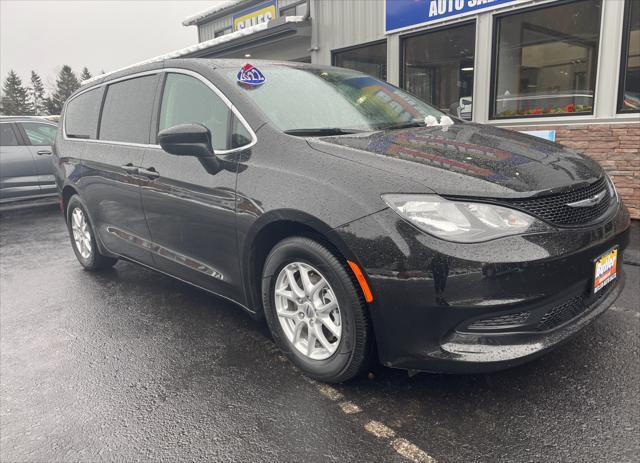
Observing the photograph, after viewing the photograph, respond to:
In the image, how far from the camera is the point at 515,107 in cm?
750

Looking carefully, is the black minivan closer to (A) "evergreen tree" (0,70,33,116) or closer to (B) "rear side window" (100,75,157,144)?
(B) "rear side window" (100,75,157,144)

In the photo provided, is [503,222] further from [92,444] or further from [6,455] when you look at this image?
[6,455]

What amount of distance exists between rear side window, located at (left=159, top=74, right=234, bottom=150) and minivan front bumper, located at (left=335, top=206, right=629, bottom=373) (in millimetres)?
1156

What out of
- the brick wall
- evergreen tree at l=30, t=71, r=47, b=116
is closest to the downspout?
the brick wall

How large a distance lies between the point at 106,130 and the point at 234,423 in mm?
2862

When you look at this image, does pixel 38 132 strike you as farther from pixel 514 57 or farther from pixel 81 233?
pixel 514 57

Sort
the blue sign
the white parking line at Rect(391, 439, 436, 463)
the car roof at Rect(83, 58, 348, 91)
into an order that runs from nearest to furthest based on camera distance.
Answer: the white parking line at Rect(391, 439, 436, 463) < the car roof at Rect(83, 58, 348, 91) < the blue sign

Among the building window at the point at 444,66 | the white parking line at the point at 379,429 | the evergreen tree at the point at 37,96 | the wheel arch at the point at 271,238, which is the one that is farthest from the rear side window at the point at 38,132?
the evergreen tree at the point at 37,96

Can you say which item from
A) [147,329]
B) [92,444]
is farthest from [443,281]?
[147,329]

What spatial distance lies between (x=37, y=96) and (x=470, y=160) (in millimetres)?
101751

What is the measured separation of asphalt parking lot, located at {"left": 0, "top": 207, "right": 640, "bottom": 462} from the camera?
219 cm

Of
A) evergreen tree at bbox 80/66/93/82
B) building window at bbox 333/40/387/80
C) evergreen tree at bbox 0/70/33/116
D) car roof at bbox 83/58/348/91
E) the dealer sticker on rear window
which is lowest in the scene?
the dealer sticker on rear window

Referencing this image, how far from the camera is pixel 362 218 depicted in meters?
2.30

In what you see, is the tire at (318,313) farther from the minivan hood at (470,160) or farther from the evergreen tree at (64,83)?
the evergreen tree at (64,83)
